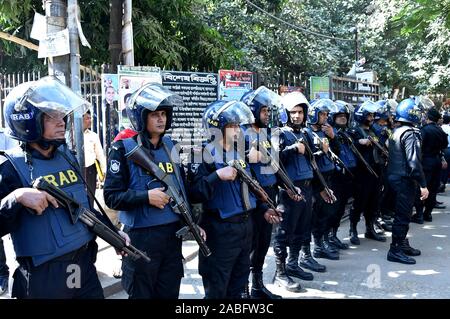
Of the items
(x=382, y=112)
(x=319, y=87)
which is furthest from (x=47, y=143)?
(x=319, y=87)

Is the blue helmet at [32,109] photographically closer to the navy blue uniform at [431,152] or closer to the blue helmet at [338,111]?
the blue helmet at [338,111]

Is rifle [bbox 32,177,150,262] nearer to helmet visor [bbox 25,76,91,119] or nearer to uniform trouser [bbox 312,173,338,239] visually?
helmet visor [bbox 25,76,91,119]

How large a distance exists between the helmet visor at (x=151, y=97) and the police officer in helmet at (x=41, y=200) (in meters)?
0.54

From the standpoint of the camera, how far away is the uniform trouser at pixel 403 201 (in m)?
5.76

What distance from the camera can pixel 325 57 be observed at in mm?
18719

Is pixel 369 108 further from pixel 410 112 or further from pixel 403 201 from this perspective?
pixel 403 201

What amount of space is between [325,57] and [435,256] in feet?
44.9

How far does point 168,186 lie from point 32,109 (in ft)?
3.19

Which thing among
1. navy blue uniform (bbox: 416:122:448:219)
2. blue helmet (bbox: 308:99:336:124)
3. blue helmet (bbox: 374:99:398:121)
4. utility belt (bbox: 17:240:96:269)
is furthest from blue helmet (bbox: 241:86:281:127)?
navy blue uniform (bbox: 416:122:448:219)

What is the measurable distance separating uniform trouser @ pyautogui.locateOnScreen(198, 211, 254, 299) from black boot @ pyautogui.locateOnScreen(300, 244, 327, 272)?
206 cm

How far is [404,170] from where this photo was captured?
5.75 meters

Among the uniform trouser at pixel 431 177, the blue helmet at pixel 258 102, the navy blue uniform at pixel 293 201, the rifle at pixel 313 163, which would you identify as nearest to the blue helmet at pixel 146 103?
the blue helmet at pixel 258 102

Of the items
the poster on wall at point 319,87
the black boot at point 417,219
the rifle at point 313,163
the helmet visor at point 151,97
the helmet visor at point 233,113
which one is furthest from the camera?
the poster on wall at point 319,87
